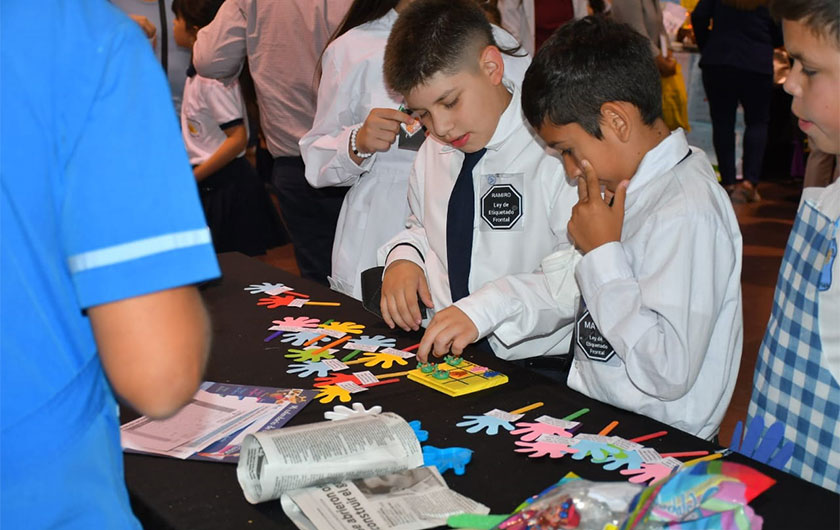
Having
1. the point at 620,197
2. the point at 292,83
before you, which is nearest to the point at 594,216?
the point at 620,197

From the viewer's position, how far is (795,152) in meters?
7.88

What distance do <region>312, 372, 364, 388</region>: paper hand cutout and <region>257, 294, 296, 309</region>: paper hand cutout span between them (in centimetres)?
48

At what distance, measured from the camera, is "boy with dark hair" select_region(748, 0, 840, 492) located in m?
1.37

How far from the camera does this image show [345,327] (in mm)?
1881

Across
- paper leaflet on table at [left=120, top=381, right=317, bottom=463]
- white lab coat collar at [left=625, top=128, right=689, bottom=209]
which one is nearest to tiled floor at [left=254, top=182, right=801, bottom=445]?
white lab coat collar at [left=625, top=128, right=689, bottom=209]

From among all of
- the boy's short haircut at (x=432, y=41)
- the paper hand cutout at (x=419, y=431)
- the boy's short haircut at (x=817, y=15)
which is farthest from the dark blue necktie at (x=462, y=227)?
the boy's short haircut at (x=817, y=15)

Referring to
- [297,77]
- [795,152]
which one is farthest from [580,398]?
[795,152]

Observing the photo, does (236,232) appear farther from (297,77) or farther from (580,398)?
(580,398)

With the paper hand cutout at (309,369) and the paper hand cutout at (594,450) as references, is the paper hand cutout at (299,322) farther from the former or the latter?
the paper hand cutout at (594,450)

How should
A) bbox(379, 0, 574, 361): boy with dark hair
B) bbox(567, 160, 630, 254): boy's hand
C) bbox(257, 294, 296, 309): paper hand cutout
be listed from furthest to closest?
1. bbox(257, 294, 296, 309): paper hand cutout
2. bbox(379, 0, 574, 361): boy with dark hair
3. bbox(567, 160, 630, 254): boy's hand

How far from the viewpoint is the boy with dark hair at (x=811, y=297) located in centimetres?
137

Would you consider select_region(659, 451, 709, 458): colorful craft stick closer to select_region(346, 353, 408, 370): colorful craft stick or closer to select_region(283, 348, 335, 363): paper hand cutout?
select_region(346, 353, 408, 370): colorful craft stick

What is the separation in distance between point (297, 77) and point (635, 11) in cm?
241

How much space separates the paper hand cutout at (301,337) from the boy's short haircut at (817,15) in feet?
3.46
